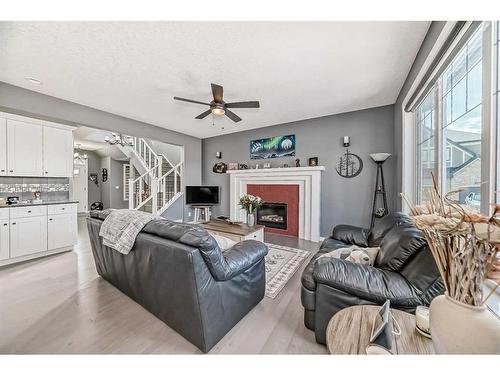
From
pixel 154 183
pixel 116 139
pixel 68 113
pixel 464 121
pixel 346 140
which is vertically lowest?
pixel 154 183

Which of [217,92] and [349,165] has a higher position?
A: [217,92]

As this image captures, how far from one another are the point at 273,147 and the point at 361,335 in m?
4.24

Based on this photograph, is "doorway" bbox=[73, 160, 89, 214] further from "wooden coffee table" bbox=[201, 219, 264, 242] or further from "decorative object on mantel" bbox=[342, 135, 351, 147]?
"decorative object on mantel" bbox=[342, 135, 351, 147]

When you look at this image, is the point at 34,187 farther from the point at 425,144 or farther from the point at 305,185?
the point at 425,144

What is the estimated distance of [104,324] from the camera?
169 centimetres

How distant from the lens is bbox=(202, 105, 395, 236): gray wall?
3627 millimetres

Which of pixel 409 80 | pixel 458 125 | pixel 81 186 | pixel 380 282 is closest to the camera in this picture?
pixel 380 282

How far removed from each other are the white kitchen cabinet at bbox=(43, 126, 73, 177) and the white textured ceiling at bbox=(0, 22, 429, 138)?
2.59ft

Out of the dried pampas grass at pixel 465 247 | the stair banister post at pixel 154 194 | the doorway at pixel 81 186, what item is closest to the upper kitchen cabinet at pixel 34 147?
the stair banister post at pixel 154 194

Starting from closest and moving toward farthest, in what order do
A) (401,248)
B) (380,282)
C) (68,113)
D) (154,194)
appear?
(380,282) < (401,248) < (68,113) < (154,194)

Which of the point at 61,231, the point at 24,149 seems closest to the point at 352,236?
the point at 61,231

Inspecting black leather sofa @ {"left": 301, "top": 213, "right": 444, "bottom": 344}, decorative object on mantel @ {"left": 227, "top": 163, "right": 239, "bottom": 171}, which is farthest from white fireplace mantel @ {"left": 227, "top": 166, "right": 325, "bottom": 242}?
black leather sofa @ {"left": 301, "top": 213, "right": 444, "bottom": 344}
